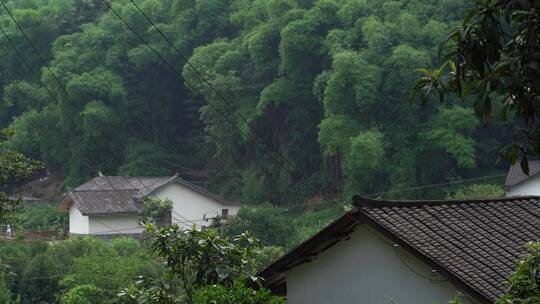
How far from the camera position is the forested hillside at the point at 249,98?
148ft

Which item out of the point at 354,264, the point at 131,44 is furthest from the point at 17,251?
the point at 131,44

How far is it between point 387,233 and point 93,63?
52.7 meters

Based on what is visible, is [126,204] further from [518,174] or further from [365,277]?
[365,277]

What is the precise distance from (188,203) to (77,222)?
5329 mm

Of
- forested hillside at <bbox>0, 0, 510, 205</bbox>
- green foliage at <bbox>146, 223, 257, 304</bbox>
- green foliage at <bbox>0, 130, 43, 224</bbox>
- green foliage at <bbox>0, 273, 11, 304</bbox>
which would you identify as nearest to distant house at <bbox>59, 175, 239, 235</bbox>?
forested hillside at <bbox>0, 0, 510, 205</bbox>

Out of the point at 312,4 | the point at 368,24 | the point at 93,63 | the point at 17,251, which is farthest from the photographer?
the point at 93,63

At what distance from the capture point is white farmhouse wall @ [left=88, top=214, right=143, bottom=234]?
4384cm

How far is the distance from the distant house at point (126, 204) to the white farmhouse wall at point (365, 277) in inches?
1295

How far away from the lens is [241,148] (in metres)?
54.8

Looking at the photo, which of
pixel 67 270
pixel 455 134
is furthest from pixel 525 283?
pixel 455 134

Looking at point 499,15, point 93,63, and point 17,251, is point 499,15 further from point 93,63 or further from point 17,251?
point 93,63

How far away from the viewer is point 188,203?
151 ft

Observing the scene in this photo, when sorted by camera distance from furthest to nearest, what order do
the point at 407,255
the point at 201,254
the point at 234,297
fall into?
the point at 201,254 < the point at 407,255 < the point at 234,297

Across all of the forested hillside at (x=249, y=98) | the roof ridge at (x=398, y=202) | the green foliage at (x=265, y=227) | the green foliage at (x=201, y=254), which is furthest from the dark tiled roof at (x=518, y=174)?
the green foliage at (x=201, y=254)
